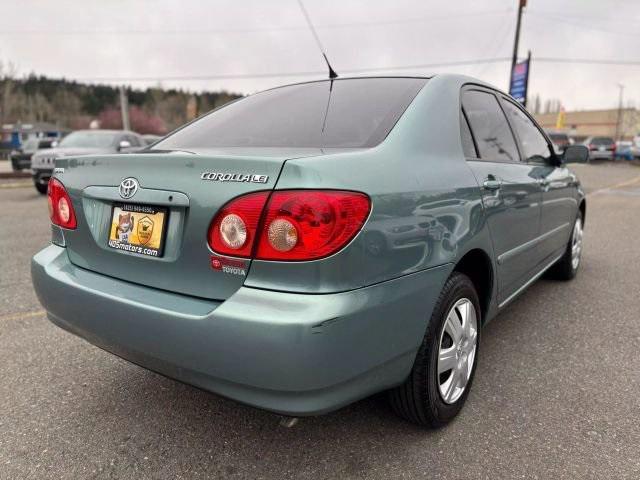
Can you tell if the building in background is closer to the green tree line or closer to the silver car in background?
the green tree line

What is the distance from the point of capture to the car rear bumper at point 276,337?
1502 millimetres

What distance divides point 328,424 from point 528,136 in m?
2.40

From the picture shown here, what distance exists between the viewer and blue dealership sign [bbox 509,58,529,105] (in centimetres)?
1896

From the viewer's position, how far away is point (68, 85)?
292ft

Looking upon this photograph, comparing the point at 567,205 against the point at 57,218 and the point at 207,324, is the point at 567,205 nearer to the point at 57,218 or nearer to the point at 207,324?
the point at 207,324

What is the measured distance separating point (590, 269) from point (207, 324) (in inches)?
179

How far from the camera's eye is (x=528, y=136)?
3418 millimetres

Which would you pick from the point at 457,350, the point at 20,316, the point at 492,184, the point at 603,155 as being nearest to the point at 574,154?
the point at 492,184

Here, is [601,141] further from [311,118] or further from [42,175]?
[311,118]

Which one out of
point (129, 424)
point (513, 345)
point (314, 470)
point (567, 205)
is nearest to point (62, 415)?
point (129, 424)

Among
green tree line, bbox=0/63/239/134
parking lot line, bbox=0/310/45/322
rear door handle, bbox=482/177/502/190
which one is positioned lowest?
parking lot line, bbox=0/310/45/322

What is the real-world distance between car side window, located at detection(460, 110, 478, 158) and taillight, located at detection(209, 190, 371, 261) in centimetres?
94

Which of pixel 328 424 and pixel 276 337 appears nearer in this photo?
pixel 276 337

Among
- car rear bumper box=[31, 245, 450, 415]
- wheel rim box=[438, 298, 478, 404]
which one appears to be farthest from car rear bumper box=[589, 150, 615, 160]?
car rear bumper box=[31, 245, 450, 415]
